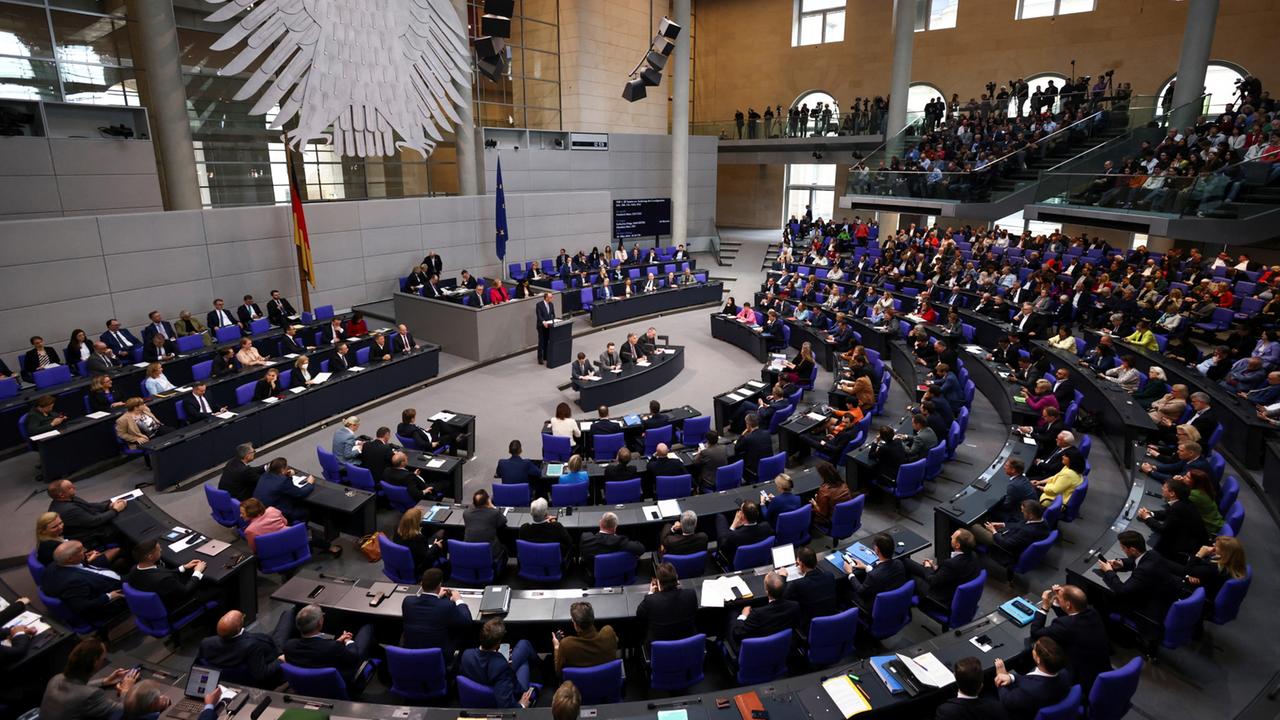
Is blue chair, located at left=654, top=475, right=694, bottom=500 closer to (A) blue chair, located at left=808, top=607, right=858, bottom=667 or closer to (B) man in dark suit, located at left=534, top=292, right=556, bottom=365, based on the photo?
(A) blue chair, located at left=808, top=607, right=858, bottom=667

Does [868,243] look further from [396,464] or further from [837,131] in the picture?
[396,464]

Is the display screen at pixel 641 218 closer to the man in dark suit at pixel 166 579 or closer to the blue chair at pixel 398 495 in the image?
the blue chair at pixel 398 495

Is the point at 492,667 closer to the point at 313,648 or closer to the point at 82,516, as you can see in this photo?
the point at 313,648

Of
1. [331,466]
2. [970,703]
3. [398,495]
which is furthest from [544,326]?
[970,703]

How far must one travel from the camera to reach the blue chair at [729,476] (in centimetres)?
841

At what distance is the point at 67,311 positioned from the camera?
12.6 meters

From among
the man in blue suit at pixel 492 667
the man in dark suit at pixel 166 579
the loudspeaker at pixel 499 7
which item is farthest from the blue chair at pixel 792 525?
the loudspeaker at pixel 499 7

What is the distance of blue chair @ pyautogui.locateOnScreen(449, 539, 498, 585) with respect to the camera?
6551mm

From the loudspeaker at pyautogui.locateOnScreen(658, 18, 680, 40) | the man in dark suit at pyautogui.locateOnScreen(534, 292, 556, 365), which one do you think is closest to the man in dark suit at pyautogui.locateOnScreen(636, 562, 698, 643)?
the man in dark suit at pyautogui.locateOnScreen(534, 292, 556, 365)

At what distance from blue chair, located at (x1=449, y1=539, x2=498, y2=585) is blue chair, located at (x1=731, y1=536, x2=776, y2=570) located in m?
2.39

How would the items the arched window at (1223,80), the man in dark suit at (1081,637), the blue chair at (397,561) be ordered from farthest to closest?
the arched window at (1223,80)
the blue chair at (397,561)
the man in dark suit at (1081,637)

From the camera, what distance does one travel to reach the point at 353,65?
1534cm

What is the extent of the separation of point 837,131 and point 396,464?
988 inches

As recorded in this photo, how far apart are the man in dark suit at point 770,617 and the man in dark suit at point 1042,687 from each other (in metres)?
1.55
